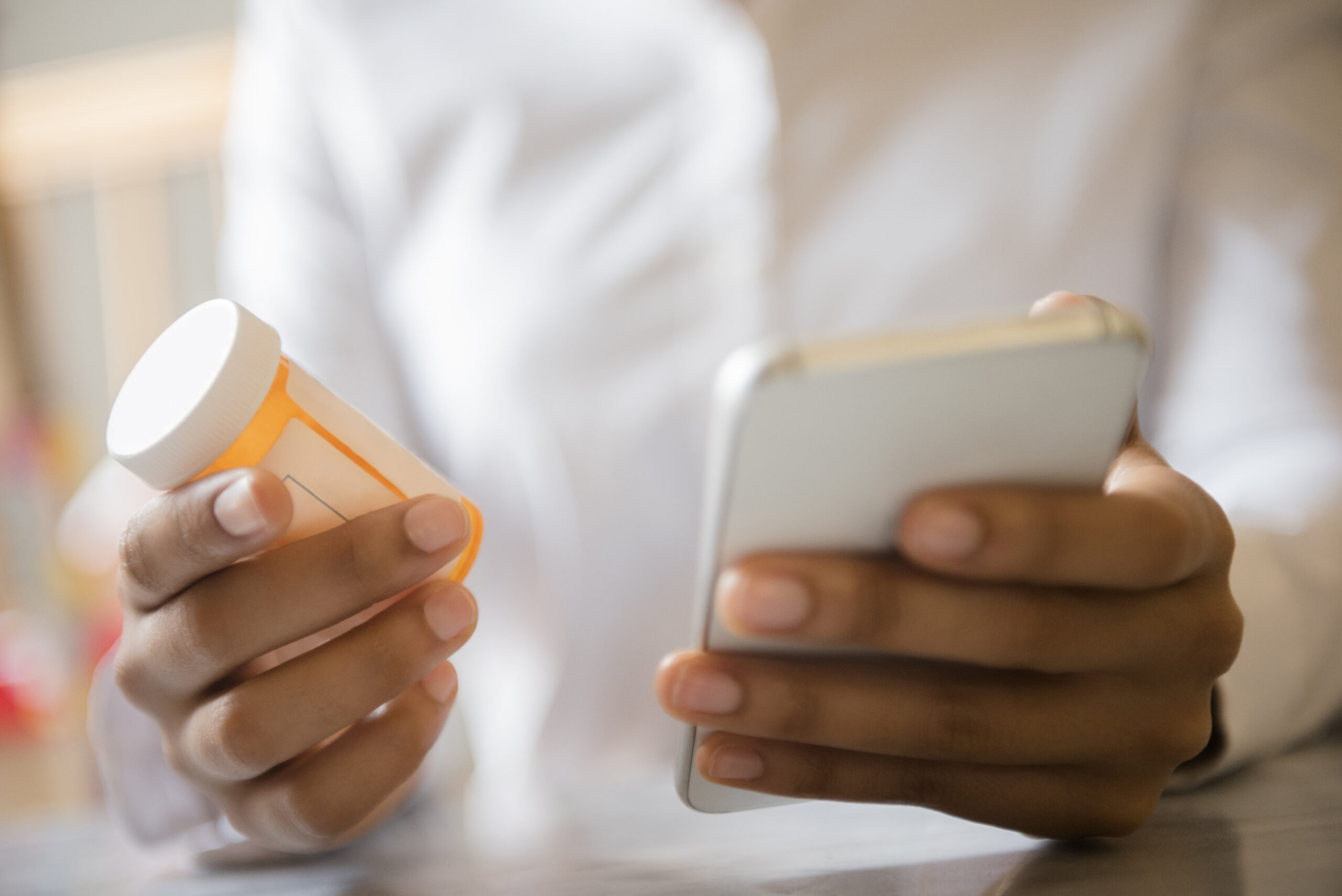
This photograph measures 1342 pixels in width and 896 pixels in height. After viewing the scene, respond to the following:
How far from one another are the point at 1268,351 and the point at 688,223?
0.31 metres

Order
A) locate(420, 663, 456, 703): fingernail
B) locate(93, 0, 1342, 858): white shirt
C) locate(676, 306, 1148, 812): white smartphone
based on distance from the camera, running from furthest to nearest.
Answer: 1. locate(93, 0, 1342, 858): white shirt
2. locate(420, 663, 456, 703): fingernail
3. locate(676, 306, 1148, 812): white smartphone

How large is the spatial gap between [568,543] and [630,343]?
12 cm

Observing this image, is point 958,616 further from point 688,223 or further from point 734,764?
point 688,223

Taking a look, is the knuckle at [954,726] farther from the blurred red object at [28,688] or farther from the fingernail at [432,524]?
the blurred red object at [28,688]

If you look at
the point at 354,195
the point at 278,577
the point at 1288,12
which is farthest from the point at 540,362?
the point at 1288,12

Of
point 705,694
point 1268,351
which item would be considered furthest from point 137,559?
point 1268,351

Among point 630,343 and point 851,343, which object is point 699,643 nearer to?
point 851,343

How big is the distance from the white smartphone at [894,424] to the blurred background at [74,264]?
166 cm

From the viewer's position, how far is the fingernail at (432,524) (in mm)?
272

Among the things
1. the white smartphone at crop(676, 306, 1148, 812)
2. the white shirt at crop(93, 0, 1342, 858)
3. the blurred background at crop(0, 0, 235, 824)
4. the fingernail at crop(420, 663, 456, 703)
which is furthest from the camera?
the blurred background at crop(0, 0, 235, 824)

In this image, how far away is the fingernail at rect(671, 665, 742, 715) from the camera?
25cm

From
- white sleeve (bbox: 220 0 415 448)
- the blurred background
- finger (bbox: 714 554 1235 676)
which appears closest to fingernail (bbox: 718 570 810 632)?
finger (bbox: 714 554 1235 676)

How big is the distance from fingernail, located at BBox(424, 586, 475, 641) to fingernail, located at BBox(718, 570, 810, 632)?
98 millimetres

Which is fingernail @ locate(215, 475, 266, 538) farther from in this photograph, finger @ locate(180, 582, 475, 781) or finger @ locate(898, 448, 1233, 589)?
finger @ locate(898, 448, 1233, 589)
